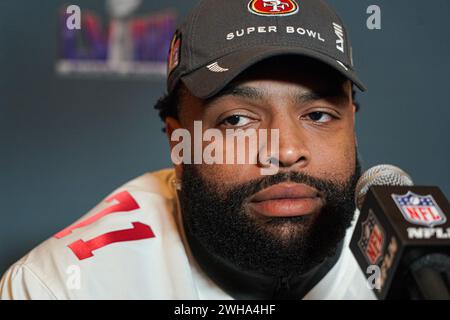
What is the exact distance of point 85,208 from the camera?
176 cm

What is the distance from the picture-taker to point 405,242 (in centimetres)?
59

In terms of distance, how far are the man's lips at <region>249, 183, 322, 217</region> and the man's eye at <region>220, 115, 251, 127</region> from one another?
122mm

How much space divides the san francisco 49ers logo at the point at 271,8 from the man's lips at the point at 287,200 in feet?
1.00

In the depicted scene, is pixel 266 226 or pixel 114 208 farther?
pixel 114 208

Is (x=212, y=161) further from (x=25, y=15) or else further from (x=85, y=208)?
(x=25, y=15)

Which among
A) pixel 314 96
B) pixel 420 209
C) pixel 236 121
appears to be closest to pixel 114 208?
pixel 236 121

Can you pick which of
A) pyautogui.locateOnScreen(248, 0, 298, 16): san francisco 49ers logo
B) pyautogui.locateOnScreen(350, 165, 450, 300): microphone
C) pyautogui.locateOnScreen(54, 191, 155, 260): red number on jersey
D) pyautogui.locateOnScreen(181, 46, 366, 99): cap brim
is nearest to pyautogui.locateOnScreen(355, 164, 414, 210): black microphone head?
pyautogui.locateOnScreen(350, 165, 450, 300): microphone

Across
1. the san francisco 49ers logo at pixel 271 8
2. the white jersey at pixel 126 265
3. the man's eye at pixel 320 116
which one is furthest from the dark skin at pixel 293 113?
the white jersey at pixel 126 265

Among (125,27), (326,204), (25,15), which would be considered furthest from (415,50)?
(25,15)

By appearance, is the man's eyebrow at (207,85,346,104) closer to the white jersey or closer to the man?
the man

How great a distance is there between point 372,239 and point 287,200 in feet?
0.80

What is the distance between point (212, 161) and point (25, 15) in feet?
3.26

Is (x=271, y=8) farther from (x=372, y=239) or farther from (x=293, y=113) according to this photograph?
(x=372, y=239)
